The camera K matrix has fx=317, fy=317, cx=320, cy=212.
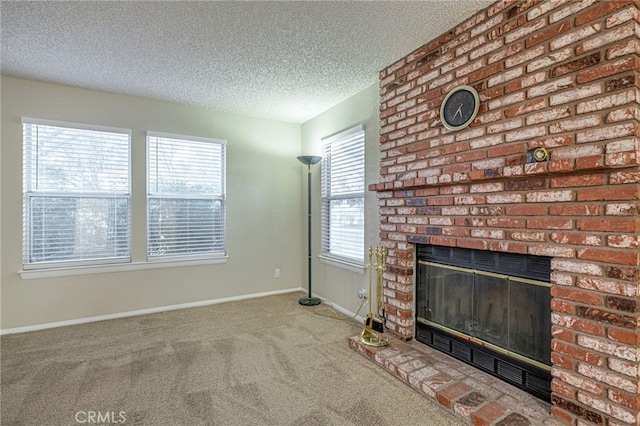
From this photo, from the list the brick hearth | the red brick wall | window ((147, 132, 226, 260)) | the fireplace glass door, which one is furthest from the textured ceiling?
the brick hearth

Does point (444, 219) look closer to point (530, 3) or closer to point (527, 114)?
point (527, 114)

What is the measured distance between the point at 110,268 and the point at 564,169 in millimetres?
4193

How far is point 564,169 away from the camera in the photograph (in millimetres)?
1644

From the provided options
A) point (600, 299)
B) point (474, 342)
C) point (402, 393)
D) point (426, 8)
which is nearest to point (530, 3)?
point (426, 8)

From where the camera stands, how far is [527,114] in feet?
6.20

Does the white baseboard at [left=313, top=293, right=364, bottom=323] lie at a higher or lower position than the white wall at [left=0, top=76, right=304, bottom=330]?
lower

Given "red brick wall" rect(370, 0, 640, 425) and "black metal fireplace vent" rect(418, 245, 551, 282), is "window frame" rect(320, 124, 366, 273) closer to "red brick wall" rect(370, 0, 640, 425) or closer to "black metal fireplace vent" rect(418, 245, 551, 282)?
"black metal fireplace vent" rect(418, 245, 551, 282)

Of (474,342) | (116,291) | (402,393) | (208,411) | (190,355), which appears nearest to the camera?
(208,411)

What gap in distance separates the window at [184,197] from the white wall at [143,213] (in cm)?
10

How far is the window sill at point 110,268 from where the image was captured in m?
3.27

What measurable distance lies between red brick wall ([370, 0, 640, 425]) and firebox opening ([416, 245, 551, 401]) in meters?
0.16

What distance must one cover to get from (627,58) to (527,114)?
47cm

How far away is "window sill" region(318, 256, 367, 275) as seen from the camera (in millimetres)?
3512

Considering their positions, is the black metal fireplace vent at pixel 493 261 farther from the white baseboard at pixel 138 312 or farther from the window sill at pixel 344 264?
the white baseboard at pixel 138 312
